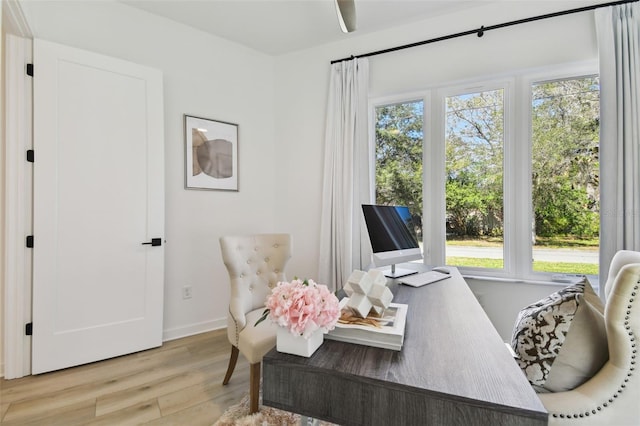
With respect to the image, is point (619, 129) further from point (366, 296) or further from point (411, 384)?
point (411, 384)

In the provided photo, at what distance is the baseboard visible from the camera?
2.60 m

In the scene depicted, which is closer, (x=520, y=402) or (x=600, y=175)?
(x=520, y=402)

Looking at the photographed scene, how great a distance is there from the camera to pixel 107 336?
222cm

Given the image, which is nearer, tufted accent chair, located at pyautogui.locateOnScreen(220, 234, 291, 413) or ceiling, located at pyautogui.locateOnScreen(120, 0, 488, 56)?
tufted accent chair, located at pyautogui.locateOnScreen(220, 234, 291, 413)

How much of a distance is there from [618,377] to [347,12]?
1974 mm

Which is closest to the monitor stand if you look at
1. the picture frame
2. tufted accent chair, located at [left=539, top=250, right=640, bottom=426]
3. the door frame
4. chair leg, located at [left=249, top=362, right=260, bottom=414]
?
chair leg, located at [left=249, top=362, right=260, bottom=414]

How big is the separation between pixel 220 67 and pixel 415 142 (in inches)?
80.6

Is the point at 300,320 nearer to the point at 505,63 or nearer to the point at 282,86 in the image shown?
the point at 505,63

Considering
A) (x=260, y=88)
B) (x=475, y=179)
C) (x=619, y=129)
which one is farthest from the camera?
(x=260, y=88)

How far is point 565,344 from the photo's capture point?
2.99ft

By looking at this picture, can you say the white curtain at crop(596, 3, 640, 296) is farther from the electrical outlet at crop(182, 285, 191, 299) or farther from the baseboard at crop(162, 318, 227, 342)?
the electrical outlet at crop(182, 285, 191, 299)

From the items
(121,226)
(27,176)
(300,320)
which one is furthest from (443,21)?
(27,176)

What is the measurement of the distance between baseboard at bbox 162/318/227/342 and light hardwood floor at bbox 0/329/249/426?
26cm

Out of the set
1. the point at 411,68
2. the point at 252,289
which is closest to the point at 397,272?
the point at 252,289
